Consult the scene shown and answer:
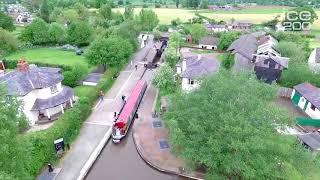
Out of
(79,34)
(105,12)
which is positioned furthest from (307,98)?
(105,12)

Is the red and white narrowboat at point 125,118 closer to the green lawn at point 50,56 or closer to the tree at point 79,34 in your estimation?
the green lawn at point 50,56

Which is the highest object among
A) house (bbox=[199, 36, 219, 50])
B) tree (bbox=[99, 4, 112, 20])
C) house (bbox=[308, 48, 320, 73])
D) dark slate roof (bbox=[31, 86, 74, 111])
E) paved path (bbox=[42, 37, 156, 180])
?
tree (bbox=[99, 4, 112, 20])

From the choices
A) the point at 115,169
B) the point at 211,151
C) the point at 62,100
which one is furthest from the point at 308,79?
the point at 62,100

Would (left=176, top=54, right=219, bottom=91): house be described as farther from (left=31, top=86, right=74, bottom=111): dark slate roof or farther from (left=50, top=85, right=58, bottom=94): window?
(left=50, top=85, right=58, bottom=94): window

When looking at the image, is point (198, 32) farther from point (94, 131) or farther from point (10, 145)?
point (10, 145)

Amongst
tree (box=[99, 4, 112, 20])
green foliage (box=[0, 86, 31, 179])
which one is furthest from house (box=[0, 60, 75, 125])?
tree (box=[99, 4, 112, 20])

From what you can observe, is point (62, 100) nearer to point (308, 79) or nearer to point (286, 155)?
point (286, 155)

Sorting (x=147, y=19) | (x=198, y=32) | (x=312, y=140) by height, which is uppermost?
(x=147, y=19)
